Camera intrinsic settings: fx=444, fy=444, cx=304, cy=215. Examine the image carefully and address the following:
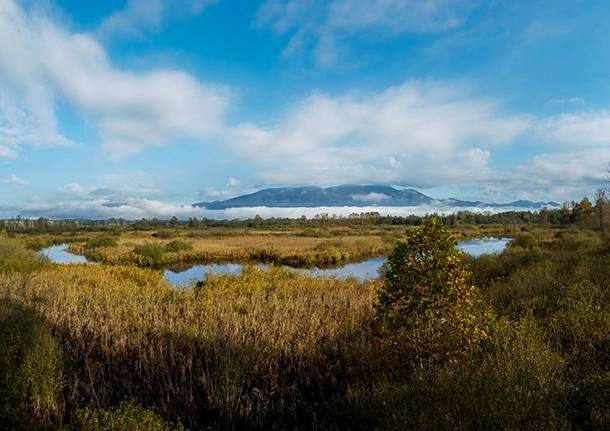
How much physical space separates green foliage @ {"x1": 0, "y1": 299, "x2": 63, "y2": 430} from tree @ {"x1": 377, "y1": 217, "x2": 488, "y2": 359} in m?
4.94

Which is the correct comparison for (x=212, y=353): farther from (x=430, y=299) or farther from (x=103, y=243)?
(x=103, y=243)

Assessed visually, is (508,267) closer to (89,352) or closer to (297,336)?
(297,336)

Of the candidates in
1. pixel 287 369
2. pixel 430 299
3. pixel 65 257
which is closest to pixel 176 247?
pixel 65 257

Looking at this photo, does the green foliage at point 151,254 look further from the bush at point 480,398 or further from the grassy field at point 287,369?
the bush at point 480,398

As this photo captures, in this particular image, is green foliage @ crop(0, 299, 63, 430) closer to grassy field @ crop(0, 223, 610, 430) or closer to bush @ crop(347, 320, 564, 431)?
grassy field @ crop(0, 223, 610, 430)

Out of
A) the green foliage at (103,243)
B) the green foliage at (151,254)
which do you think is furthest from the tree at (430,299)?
the green foliage at (103,243)

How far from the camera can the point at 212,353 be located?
7836 millimetres

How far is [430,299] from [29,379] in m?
5.88

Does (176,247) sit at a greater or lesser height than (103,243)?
lesser

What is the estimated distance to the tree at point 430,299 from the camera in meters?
6.64

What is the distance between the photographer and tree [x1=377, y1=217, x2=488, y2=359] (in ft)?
21.8

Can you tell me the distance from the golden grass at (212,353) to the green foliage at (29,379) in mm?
335

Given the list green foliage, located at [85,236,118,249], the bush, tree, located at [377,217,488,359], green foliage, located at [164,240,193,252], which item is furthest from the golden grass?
green foliage, located at [85,236,118,249]

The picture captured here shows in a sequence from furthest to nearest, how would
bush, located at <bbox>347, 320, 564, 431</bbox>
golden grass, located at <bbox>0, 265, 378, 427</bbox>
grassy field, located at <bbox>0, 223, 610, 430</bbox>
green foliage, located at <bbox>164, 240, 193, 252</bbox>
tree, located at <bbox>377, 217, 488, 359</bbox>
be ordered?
green foliage, located at <bbox>164, 240, 193, 252</bbox> → golden grass, located at <bbox>0, 265, 378, 427</bbox> → tree, located at <bbox>377, 217, 488, 359</bbox> → grassy field, located at <bbox>0, 223, 610, 430</bbox> → bush, located at <bbox>347, 320, 564, 431</bbox>
